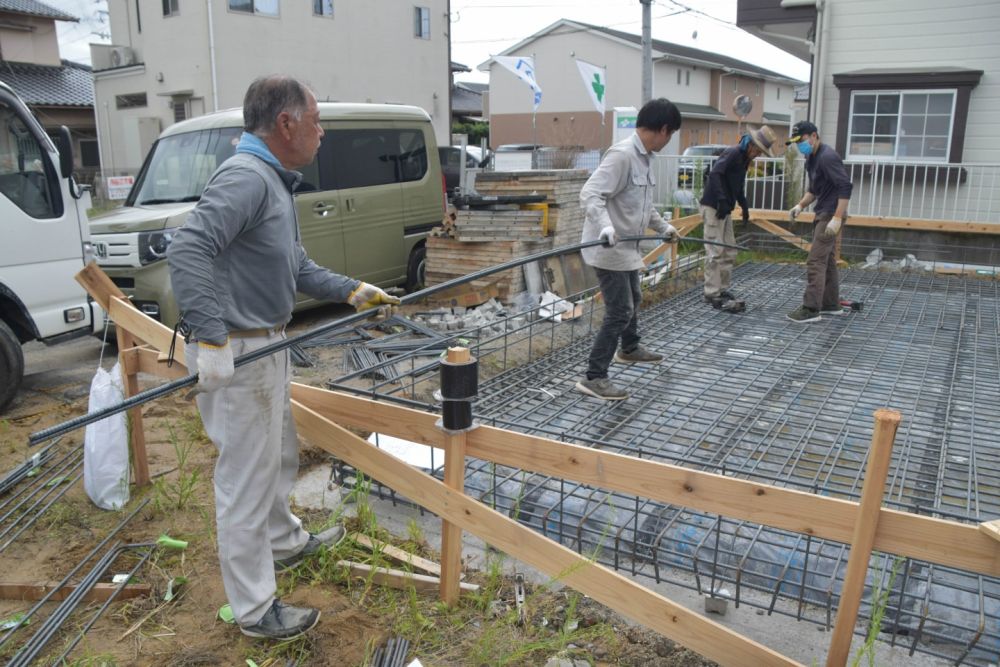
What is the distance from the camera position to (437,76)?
70.9 feet

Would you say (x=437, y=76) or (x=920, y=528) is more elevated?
(x=437, y=76)

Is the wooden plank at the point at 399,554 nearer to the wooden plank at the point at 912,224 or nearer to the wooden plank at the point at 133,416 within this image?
the wooden plank at the point at 133,416

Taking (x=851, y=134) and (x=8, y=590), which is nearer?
(x=8, y=590)

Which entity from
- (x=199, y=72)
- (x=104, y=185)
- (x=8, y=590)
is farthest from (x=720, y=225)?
(x=104, y=185)

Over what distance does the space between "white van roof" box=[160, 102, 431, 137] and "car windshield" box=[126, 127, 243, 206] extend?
0.06 m

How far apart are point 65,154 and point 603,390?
4034 millimetres

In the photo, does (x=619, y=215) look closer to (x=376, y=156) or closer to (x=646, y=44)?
(x=376, y=156)

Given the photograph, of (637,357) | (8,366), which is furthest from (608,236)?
(8,366)

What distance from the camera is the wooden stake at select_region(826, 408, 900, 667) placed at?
1.86 meters

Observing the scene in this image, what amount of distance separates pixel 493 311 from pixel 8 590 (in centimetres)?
472

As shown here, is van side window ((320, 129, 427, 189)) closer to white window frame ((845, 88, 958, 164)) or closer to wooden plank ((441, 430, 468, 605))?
wooden plank ((441, 430, 468, 605))

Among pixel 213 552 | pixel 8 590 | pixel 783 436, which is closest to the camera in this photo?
pixel 8 590

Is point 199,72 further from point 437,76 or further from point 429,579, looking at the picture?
point 429,579

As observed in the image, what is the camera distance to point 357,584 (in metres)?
2.86
